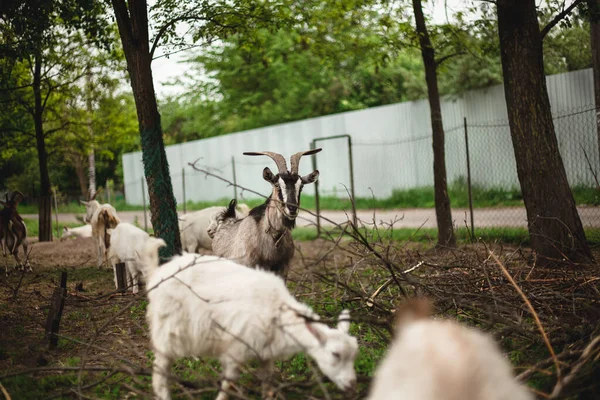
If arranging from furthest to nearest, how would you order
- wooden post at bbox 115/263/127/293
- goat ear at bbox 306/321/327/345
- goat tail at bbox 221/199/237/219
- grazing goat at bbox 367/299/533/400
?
goat tail at bbox 221/199/237/219
wooden post at bbox 115/263/127/293
goat ear at bbox 306/321/327/345
grazing goat at bbox 367/299/533/400

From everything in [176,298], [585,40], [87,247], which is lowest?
[87,247]

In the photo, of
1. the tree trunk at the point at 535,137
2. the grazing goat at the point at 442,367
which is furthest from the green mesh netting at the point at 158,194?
the grazing goat at the point at 442,367

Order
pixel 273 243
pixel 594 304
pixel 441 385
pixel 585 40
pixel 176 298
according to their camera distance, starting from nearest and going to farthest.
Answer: pixel 441 385, pixel 176 298, pixel 594 304, pixel 273 243, pixel 585 40

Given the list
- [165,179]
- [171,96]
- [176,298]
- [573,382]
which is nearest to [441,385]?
[573,382]

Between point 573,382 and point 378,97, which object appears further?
point 378,97

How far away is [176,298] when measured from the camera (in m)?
4.11

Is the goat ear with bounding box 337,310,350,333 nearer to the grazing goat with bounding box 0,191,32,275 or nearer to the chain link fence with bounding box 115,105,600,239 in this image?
the chain link fence with bounding box 115,105,600,239

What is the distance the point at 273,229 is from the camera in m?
7.09

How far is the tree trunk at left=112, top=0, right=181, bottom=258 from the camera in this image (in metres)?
8.50

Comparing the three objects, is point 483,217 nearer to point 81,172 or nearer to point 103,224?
point 103,224

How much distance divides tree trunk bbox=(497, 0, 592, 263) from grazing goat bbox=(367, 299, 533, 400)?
5.38m

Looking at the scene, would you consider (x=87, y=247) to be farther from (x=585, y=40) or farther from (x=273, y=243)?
(x=585, y=40)

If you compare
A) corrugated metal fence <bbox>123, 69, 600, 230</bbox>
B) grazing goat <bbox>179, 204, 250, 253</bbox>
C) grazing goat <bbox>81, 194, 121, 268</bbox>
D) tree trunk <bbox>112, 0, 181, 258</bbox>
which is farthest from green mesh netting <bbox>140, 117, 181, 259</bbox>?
grazing goat <bbox>81, 194, 121, 268</bbox>

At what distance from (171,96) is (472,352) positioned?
43.3 meters
